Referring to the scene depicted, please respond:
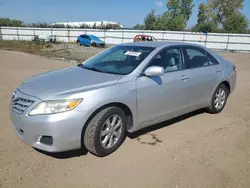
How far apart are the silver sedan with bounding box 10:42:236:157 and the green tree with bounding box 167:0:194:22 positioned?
54754mm

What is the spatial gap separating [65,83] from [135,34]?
2949 cm

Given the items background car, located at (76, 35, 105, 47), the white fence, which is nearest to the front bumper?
background car, located at (76, 35, 105, 47)

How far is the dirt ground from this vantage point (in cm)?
273

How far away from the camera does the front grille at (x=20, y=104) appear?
2.90 m

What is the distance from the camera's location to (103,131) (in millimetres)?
3146

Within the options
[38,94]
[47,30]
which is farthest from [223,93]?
[47,30]

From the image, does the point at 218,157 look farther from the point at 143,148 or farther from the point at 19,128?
the point at 19,128

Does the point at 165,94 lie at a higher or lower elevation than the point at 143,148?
higher

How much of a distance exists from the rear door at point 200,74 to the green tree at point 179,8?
54095mm

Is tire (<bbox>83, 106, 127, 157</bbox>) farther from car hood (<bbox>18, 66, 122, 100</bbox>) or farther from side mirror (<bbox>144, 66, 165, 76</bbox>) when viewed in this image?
side mirror (<bbox>144, 66, 165, 76</bbox>)

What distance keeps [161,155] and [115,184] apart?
91 centimetres

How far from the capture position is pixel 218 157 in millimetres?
3314

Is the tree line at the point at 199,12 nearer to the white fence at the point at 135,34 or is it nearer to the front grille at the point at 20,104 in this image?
the white fence at the point at 135,34

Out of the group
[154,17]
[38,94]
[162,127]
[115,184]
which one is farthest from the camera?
[154,17]
